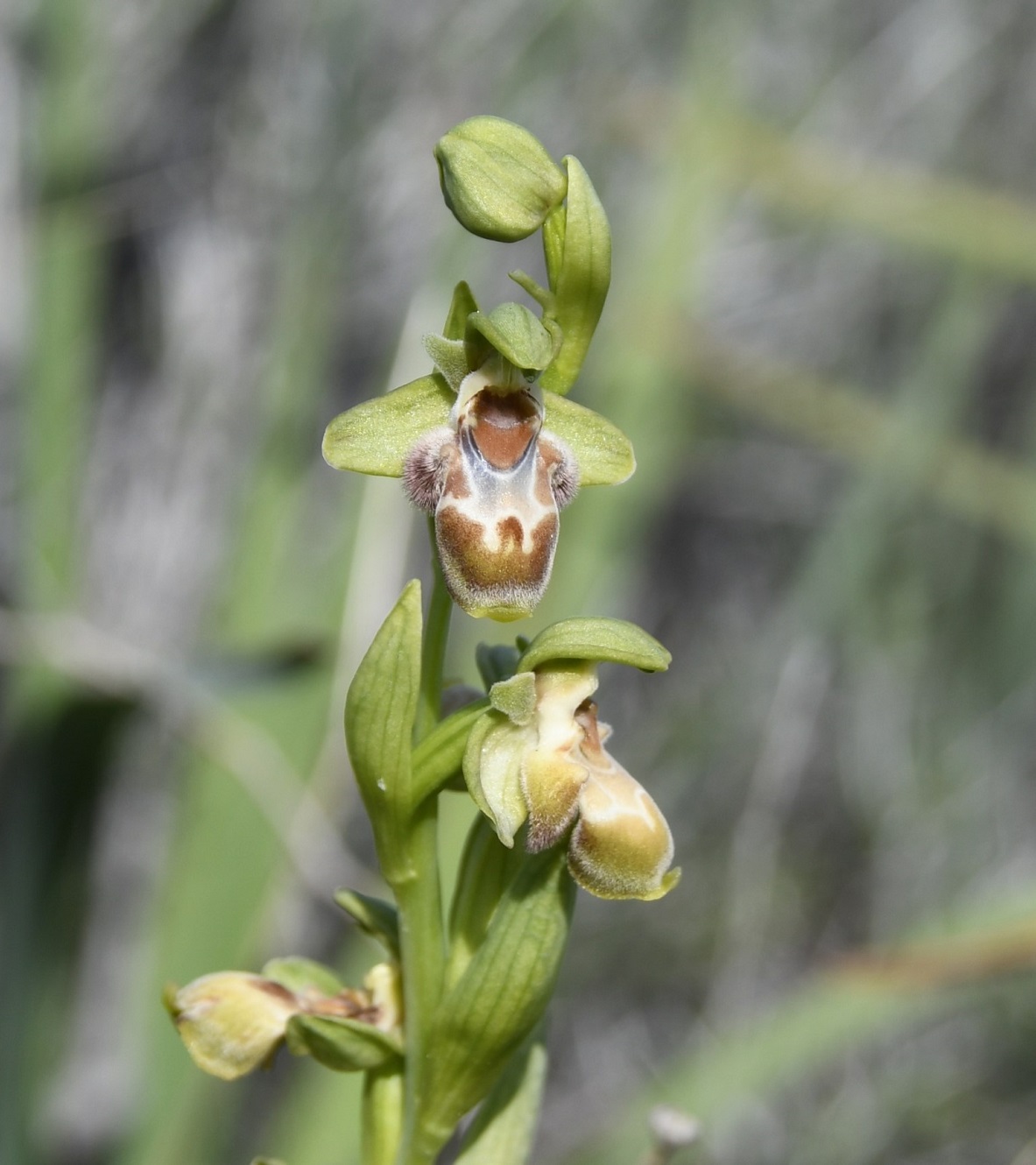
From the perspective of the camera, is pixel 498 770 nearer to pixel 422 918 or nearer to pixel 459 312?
pixel 422 918

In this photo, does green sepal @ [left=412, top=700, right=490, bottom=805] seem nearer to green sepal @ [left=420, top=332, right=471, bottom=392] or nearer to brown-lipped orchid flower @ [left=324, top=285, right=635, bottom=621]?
brown-lipped orchid flower @ [left=324, top=285, right=635, bottom=621]

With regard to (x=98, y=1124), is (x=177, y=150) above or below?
above

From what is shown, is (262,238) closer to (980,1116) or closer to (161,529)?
(161,529)

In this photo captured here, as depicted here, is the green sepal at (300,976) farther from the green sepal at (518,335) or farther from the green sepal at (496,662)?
the green sepal at (518,335)

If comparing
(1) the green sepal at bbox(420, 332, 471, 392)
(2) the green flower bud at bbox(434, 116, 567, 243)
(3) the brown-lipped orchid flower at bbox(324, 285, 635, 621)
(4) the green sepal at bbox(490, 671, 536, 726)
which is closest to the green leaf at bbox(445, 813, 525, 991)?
(4) the green sepal at bbox(490, 671, 536, 726)

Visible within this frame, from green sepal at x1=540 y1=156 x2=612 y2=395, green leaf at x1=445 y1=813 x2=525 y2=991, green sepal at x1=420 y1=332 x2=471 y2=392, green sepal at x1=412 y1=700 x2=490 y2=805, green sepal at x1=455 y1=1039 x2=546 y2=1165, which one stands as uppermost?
green sepal at x1=540 y1=156 x2=612 y2=395

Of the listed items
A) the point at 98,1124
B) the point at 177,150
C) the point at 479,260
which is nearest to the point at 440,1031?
the point at 479,260
